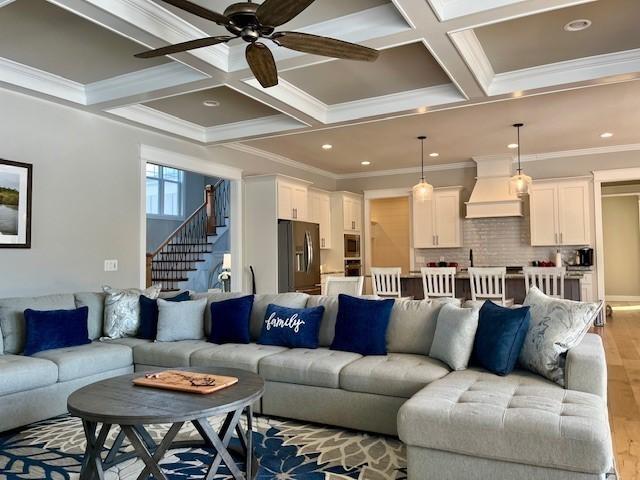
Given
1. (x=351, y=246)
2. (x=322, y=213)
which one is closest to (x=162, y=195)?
(x=322, y=213)

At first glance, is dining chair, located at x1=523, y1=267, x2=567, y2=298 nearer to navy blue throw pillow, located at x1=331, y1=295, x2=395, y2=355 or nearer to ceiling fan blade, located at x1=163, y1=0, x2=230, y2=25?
navy blue throw pillow, located at x1=331, y1=295, x2=395, y2=355

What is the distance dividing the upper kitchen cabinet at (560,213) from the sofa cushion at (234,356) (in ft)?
18.4

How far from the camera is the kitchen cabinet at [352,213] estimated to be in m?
9.02

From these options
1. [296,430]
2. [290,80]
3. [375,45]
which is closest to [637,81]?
[375,45]

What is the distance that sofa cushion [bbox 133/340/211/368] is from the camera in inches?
153

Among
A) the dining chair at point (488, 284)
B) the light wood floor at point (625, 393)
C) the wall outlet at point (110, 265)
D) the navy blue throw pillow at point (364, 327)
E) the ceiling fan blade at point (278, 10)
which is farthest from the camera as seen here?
the dining chair at point (488, 284)

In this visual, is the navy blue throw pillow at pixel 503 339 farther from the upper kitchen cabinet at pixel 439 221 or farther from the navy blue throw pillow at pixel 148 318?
the upper kitchen cabinet at pixel 439 221

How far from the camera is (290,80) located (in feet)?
15.3

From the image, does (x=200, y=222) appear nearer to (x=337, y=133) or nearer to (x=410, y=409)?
(x=337, y=133)

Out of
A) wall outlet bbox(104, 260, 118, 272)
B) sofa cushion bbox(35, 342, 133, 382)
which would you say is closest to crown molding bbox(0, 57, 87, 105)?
wall outlet bbox(104, 260, 118, 272)

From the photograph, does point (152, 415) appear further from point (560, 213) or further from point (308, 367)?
point (560, 213)

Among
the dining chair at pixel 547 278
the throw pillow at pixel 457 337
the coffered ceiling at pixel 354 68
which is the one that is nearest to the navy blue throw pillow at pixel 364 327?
the throw pillow at pixel 457 337

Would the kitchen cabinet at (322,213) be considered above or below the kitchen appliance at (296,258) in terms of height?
above

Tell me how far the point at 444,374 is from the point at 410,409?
73 centimetres
